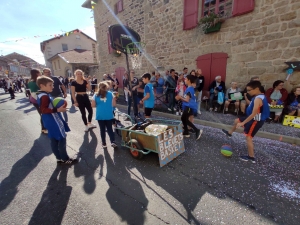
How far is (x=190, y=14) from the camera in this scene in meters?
7.08

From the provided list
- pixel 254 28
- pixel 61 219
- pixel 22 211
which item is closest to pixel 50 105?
pixel 22 211

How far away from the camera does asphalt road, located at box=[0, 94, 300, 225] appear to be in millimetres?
1919

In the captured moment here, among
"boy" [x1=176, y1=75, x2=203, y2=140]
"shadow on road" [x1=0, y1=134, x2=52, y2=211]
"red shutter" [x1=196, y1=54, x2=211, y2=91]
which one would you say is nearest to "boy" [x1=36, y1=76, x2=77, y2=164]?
"shadow on road" [x1=0, y1=134, x2=52, y2=211]

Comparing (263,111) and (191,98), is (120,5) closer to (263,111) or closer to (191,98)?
(191,98)

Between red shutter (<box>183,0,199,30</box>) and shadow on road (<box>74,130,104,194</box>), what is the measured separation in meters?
6.80

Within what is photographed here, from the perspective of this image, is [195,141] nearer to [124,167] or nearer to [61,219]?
[124,167]

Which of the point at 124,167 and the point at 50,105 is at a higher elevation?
the point at 50,105

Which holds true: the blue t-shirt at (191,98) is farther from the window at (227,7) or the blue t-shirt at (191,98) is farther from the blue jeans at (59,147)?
the window at (227,7)

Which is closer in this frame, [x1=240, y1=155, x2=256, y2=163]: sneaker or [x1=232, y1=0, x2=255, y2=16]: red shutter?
[x1=240, y1=155, x2=256, y2=163]: sneaker

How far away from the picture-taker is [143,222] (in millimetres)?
1818

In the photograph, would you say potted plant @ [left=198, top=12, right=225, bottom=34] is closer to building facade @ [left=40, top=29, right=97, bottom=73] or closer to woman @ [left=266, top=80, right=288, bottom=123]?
woman @ [left=266, top=80, right=288, bottom=123]

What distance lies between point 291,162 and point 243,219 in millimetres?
2079

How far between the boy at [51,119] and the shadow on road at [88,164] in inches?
9.9

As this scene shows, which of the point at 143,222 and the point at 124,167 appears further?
the point at 124,167
